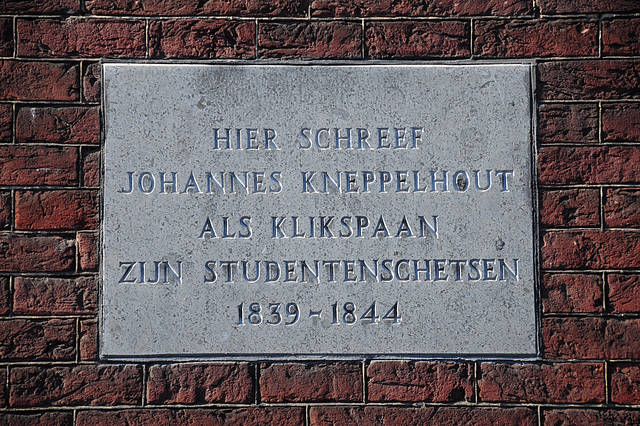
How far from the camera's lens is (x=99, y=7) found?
189cm

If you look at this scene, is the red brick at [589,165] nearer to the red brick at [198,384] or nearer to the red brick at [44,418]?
the red brick at [198,384]

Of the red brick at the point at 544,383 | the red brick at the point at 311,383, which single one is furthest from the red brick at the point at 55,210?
the red brick at the point at 544,383

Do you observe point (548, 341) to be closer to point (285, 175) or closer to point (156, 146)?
point (285, 175)

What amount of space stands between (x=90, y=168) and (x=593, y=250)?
5.64 feet

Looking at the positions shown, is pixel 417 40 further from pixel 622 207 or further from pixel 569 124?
pixel 622 207

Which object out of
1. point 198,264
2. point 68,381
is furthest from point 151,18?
point 68,381

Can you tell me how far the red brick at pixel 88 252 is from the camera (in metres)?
1.83

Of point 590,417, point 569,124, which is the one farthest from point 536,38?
point 590,417

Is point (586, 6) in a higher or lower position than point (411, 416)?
higher

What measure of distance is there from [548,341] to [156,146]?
1.47m

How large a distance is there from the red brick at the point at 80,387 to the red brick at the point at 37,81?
0.91 m

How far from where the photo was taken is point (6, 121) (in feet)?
6.07

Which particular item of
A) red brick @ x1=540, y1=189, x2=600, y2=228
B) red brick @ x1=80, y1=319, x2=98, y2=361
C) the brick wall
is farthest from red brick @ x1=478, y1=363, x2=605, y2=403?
red brick @ x1=80, y1=319, x2=98, y2=361

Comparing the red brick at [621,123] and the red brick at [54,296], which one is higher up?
the red brick at [621,123]
